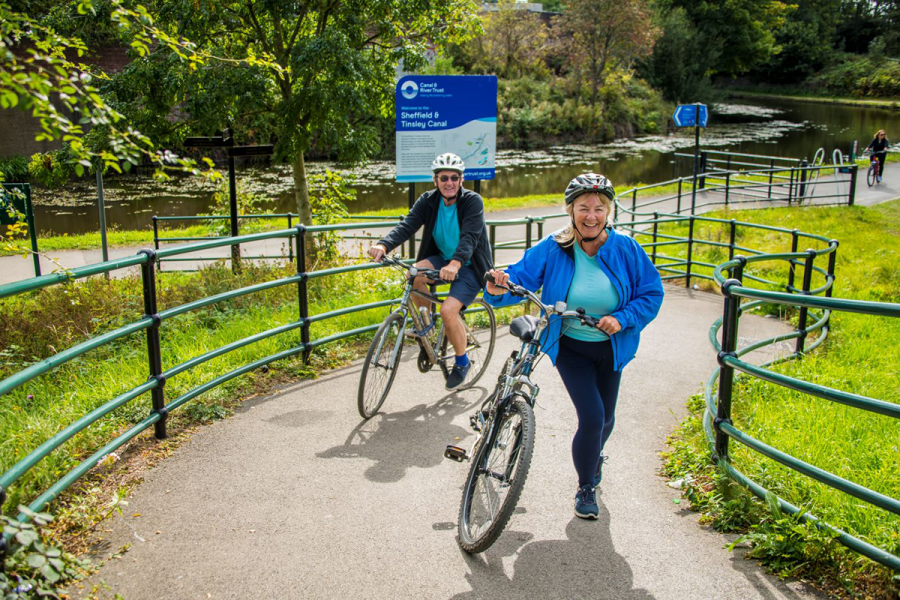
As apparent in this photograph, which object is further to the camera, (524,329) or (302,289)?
(302,289)

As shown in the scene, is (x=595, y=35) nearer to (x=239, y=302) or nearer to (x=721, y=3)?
(x=721, y=3)

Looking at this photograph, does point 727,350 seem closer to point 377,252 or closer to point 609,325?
point 609,325

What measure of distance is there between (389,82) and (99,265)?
26.6ft

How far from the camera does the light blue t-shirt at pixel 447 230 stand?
18.5 ft

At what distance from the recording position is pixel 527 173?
31594 millimetres

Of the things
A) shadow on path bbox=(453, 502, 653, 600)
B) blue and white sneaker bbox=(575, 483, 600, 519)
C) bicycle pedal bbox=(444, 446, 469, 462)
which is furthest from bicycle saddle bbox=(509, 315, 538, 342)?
shadow on path bbox=(453, 502, 653, 600)

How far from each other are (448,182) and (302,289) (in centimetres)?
155

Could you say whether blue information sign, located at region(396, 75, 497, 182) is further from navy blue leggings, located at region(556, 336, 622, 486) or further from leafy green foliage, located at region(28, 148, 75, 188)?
navy blue leggings, located at region(556, 336, 622, 486)

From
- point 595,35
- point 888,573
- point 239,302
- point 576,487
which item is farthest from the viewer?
point 595,35

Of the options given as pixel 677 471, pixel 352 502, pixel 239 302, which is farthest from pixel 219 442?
pixel 239 302

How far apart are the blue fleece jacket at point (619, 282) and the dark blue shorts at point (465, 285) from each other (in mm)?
1749

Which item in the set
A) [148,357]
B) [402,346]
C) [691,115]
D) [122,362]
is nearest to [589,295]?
[402,346]

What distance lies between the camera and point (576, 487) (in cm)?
452

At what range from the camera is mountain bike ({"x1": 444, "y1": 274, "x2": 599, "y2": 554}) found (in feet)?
11.8
